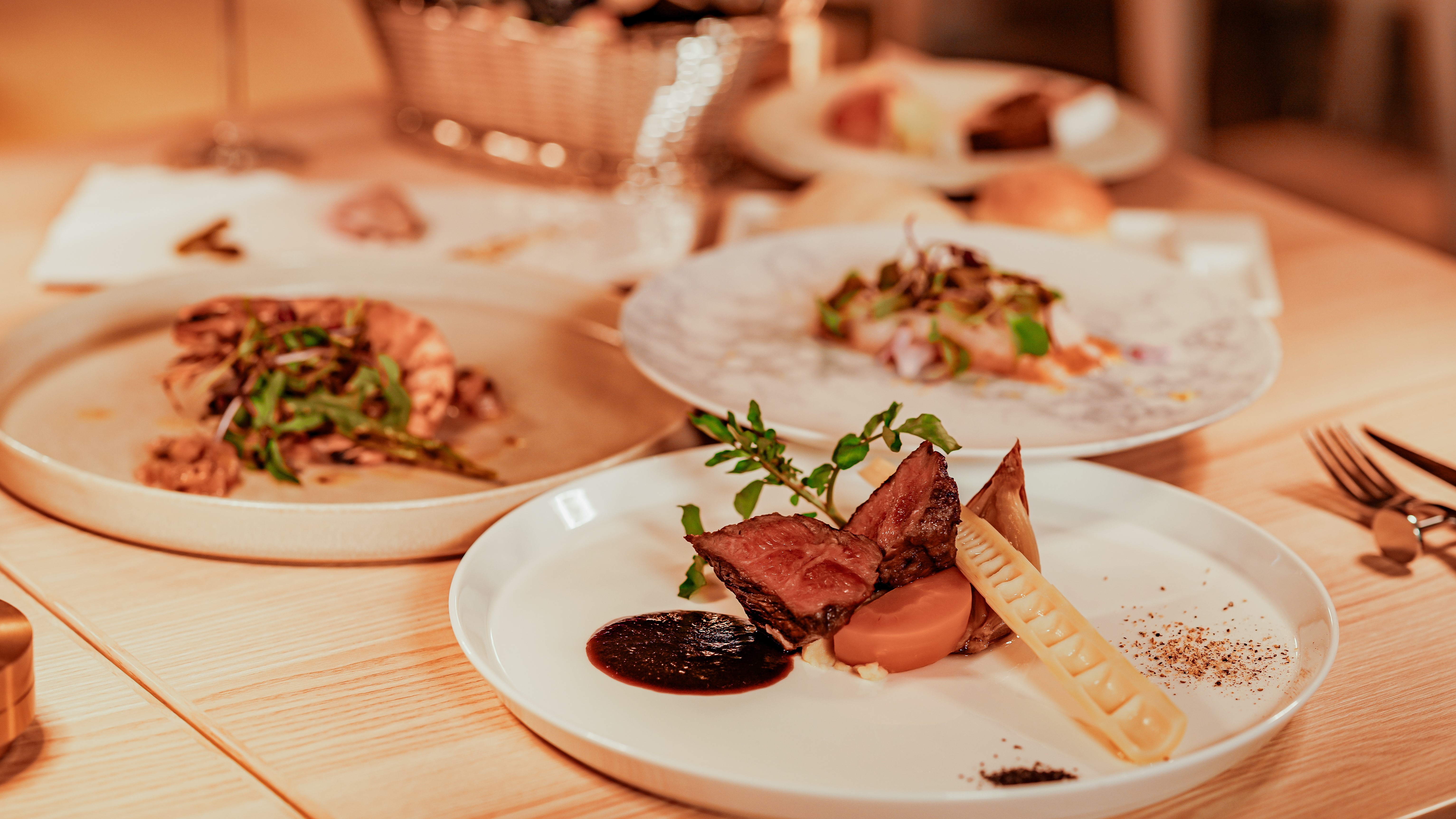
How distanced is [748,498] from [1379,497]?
59cm

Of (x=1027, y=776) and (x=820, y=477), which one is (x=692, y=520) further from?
(x=1027, y=776)

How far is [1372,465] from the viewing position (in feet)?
3.65

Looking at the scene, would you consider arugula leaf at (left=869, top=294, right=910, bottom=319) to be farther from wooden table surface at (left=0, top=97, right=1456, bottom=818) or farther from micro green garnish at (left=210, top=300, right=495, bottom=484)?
micro green garnish at (left=210, top=300, right=495, bottom=484)

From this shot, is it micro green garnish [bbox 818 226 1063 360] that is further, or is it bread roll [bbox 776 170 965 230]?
bread roll [bbox 776 170 965 230]

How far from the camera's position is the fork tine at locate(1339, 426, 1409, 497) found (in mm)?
1073

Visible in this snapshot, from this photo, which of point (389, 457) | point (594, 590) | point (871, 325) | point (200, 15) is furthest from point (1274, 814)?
point (200, 15)

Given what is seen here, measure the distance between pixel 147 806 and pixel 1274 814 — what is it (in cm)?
64

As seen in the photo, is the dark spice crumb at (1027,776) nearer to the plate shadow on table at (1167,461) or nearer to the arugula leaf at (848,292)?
the plate shadow on table at (1167,461)

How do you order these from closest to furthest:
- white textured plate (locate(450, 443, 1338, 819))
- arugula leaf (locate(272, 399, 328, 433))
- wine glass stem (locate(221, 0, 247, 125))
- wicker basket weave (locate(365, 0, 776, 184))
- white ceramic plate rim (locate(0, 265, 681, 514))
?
white textured plate (locate(450, 443, 1338, 819))
white ceramic plate rim (locate(0, 265, 681, 514))
arugula leaf (locate(272, 399, 328, 433))
wicker basket weave (locate(365, 0, 776, 184))
wine glass stem (locate(221, 0, 247, 125))

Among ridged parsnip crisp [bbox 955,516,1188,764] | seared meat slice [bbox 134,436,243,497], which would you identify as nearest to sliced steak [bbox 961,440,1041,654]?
ridged parsnip crisp [bbox 955,516,1188,764]

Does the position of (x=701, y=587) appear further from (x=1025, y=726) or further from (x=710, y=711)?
(x=1025, y=726)

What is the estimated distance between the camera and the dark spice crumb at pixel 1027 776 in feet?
2.23

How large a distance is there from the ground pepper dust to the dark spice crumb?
127mm

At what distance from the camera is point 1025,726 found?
→ 733 mm
